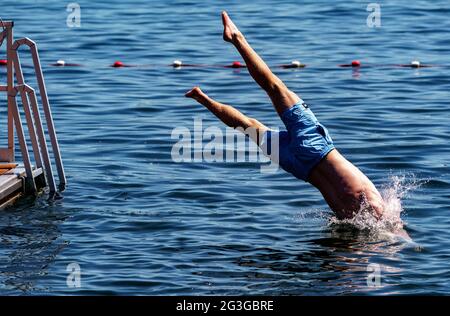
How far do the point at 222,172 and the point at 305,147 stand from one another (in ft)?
12.8

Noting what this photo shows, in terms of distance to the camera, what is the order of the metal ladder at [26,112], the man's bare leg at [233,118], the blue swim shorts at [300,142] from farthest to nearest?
the metal ladder at [26,112], the man's bare leg at [233,118], the blue swim shorts at [300,142]

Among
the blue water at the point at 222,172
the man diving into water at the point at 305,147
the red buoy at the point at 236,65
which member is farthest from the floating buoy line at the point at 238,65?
the man diving into water at the point at 305,147

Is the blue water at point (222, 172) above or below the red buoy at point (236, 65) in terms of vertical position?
below

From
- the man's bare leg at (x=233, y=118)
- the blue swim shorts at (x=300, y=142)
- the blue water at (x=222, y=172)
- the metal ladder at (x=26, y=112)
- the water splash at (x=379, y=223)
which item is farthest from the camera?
the metal ladder at (x=26, y=112)

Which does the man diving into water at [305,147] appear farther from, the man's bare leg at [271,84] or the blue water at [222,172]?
the blue water at [222,172]

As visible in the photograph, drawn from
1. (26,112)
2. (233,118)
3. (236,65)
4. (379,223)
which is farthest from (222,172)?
(236,65)

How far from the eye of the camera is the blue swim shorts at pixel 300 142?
40.9 ft

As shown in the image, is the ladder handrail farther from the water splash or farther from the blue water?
the water splash

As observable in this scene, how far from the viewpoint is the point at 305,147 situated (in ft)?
→ 40.9

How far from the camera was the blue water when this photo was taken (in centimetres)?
1180

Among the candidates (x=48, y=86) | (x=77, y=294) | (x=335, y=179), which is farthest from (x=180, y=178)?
(x=48, y=86)

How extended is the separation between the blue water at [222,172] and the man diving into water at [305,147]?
0.52 metres
